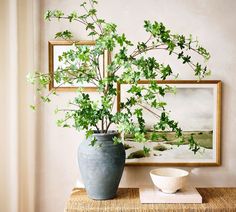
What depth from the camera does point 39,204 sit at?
253cm

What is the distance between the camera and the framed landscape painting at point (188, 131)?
2479 millimetres

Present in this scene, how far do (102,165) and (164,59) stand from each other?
80 centimetres

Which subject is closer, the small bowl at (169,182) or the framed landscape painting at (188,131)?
the small bowl at (169,182)

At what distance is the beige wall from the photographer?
247cm

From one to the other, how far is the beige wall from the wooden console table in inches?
8.6

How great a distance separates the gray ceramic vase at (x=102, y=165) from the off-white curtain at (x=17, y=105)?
456 mm

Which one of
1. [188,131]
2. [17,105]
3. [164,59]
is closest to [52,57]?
[17,105]

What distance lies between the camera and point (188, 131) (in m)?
2.50

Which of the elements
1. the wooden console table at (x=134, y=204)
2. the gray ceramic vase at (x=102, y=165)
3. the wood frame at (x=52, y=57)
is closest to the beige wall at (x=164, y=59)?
the wood frame at (x=52, y=57)

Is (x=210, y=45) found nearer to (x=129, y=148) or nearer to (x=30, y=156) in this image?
(x=129, y=148)

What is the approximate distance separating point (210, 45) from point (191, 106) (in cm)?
40

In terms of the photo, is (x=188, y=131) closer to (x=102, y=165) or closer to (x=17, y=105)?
(x=102, y=165)

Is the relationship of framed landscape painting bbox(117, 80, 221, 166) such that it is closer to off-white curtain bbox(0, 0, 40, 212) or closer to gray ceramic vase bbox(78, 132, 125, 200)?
gray ceramic vase bbox(78, 132, 125, 200)

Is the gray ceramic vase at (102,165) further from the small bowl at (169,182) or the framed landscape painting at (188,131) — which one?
the framed landscape painting at (188,131)
